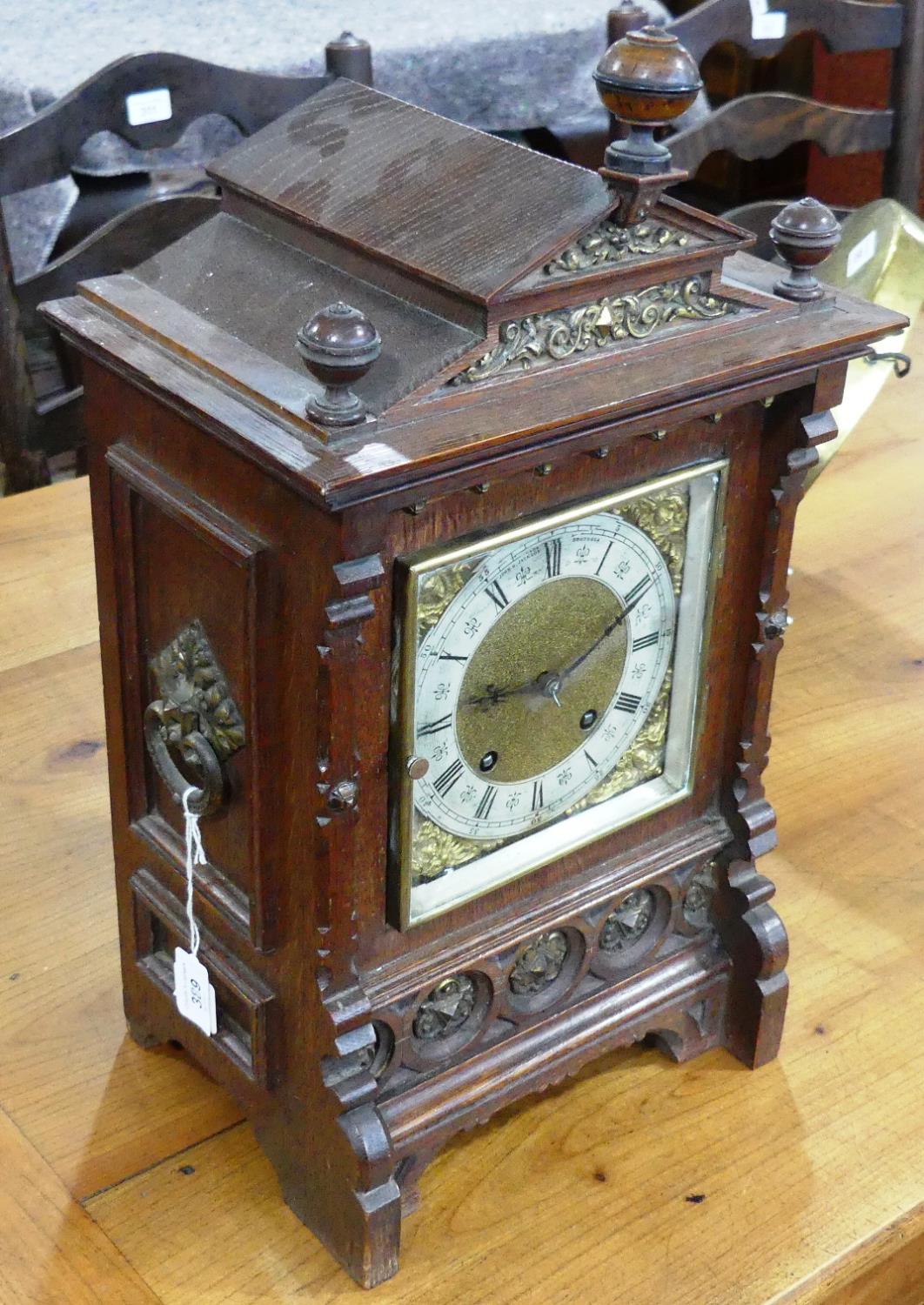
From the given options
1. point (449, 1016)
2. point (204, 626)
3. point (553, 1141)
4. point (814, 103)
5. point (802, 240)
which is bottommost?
point (553, 1141)

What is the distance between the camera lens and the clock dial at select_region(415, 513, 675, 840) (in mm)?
855

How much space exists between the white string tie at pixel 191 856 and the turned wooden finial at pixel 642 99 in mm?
397

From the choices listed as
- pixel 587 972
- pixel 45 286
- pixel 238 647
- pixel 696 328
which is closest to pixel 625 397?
pixel 696 328

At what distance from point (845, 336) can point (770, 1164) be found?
496 millimetres

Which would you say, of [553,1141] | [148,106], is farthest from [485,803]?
[148,106]

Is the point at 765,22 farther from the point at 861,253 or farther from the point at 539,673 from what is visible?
the point at 539,673

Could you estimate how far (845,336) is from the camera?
90 cm

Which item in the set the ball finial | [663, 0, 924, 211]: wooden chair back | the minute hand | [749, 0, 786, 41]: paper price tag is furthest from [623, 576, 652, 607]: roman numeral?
[749, 0, 786, 41]: paper price tag

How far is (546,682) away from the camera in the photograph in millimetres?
904

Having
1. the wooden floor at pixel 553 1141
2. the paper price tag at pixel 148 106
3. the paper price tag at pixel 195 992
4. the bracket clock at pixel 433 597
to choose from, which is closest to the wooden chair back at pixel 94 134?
the paper price tag at pixel 148 106

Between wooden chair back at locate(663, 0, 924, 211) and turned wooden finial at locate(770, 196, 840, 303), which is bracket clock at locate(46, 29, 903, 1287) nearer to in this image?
turned wooden finial at locate(770, 196, 840, 303)

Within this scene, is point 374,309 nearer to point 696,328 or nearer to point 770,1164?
point 696,328

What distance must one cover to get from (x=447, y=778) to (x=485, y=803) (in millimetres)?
40

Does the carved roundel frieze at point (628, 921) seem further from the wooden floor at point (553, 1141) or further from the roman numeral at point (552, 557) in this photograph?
the roman numeral at point (552, 557)
